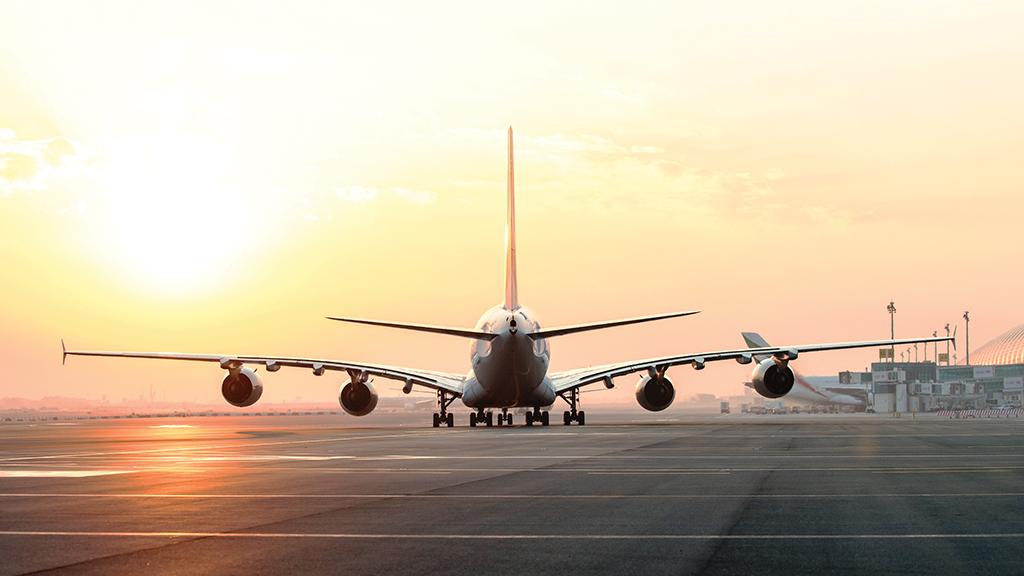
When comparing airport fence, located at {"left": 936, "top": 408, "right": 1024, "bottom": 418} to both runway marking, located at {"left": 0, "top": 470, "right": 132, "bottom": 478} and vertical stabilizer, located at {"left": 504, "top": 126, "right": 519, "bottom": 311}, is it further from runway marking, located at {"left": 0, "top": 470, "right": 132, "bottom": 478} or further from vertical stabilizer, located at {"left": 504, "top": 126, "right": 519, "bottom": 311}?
runway marking, located at {"left": 0, "top": 470, "right": 132, "bottom": 478}

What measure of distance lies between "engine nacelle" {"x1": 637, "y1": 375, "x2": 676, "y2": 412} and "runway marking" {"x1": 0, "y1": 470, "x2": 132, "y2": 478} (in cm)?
3688

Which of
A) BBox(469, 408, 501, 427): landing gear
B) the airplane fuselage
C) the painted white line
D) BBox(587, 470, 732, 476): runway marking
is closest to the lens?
BBox(587, 470, 732, 476): runway marking

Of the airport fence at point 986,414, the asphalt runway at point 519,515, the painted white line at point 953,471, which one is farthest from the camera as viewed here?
the airport fence at point 986,414

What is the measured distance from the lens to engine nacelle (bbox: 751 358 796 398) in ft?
175

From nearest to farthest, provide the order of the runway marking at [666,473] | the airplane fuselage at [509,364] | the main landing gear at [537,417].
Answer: the runway marking at [666,473]
the airplane fuselage at [509,364]
the main landing gear at [537,417]

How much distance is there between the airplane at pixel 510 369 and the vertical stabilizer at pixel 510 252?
0.05 meters

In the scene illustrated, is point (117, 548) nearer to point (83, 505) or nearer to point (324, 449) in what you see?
point (83, 505)

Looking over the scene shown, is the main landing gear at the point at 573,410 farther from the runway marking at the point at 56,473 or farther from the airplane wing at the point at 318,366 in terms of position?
the runway marking at the point at 56,473

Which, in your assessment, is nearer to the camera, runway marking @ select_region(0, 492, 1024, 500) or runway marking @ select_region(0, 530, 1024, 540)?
runway marking @ select_region(0, 530, 1024, 540)

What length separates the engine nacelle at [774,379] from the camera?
5338cm

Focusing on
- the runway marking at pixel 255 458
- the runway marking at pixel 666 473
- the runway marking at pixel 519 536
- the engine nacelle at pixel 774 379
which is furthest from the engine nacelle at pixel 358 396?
the runway marking at pixel 519 536

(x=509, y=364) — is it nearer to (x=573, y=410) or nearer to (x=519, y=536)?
(x=573, y=410)

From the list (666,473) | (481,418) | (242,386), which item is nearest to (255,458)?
(666,473)

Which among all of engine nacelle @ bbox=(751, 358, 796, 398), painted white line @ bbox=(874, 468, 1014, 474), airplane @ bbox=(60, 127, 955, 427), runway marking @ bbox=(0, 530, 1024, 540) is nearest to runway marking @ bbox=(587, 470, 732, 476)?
painted white line @ bbox=(874, 468, 1014, 474)
